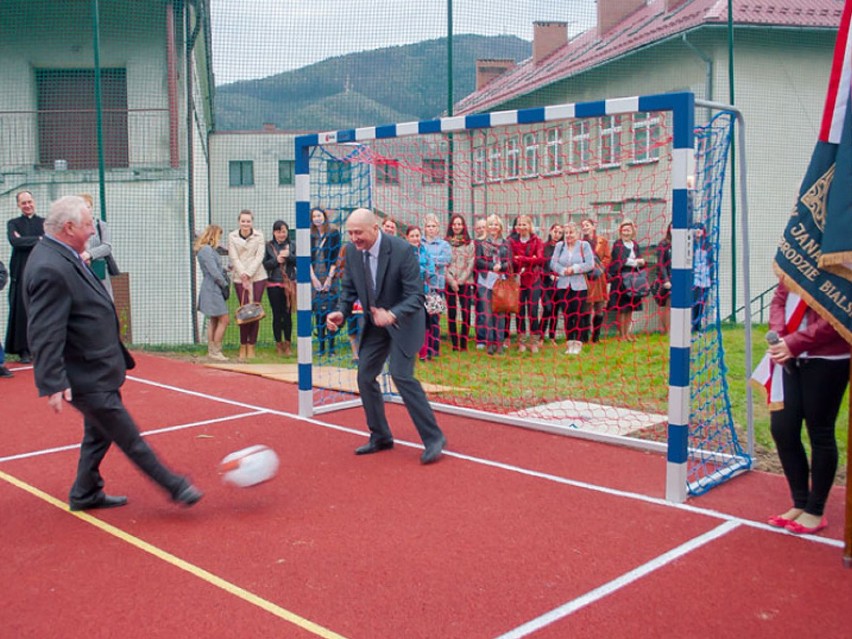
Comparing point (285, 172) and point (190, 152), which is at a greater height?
point (285, 172)

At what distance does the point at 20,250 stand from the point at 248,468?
22.7 feet

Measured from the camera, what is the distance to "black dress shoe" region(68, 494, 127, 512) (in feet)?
19.3

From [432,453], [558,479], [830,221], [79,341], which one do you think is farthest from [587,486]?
[79,341]

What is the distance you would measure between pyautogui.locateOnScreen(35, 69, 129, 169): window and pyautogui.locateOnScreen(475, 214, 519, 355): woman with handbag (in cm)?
744

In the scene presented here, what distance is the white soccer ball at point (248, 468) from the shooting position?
5.97 meters

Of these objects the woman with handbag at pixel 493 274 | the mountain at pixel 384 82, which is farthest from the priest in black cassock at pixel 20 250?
the woman with handbag at pixel 493 274

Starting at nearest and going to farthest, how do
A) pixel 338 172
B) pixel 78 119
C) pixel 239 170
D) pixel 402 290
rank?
pixel 402 290
pixel 338 172
pixel 78 119
pixel 239 170

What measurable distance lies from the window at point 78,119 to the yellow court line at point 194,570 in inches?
402

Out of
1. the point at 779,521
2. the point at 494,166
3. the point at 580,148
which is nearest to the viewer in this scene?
the point at 779,521

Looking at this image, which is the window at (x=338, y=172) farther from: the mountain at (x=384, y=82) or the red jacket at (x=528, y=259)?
the mountain at (x=384, y=82)

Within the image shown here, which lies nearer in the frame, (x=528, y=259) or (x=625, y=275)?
(x=625, y=275)

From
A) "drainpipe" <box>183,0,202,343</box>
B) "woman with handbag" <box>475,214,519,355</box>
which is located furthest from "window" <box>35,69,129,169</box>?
"woman with handbag" <box>475,214,519,355</box>

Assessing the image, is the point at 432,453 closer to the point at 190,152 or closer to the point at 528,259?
the point at 528,259

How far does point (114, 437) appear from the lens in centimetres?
554
